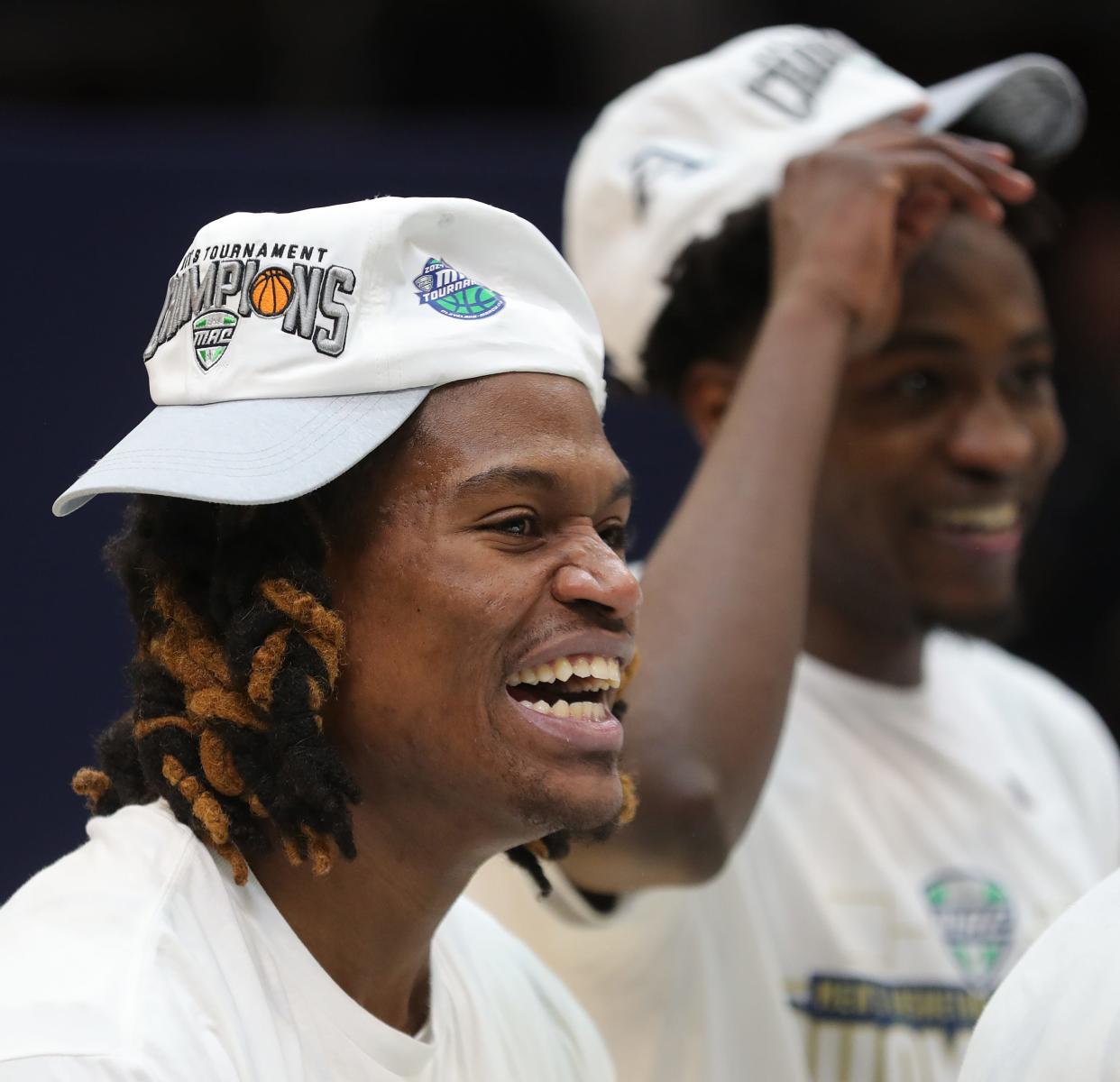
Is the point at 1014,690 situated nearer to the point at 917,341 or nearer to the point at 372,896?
the point at 917,341

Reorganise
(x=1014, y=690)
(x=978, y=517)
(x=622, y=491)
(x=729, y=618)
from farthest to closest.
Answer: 1. (x=1014, y=690)
2. (x=978, y=517)
3. (x=729, y=618)
4. (x=622, y=491)

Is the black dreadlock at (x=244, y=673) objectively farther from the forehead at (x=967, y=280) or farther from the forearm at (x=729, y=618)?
the forehead at (x=967, y=280)

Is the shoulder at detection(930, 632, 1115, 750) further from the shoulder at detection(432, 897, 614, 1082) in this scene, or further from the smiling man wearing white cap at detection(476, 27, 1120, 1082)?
the shoulder at detection(432, 897, 614, 1082)

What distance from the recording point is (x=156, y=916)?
5.25 feet

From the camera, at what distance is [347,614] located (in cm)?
175

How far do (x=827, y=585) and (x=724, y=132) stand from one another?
735 millimetres

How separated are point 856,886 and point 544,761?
105 centimetres

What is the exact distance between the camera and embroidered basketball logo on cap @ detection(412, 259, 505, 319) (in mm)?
1776

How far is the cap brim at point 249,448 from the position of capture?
64.4 inches

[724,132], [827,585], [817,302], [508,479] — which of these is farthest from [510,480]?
[724,132]

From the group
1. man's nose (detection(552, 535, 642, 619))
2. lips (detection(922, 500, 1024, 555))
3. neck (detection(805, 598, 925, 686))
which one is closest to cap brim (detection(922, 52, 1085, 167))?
lips (detection(922, 500, 1024, 555))

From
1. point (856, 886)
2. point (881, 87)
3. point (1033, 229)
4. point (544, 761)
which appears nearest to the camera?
point (544, 761)

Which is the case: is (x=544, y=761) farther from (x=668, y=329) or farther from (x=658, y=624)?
(x=668, y=329)

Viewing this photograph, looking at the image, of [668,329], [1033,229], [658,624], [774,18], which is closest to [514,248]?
[658,624]
